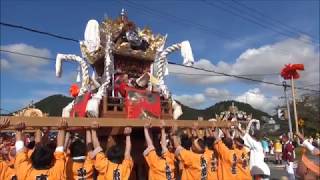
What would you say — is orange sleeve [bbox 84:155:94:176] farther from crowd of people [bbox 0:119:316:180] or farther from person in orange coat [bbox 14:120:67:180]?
person in orange coat [bbox 14:120:67:180]

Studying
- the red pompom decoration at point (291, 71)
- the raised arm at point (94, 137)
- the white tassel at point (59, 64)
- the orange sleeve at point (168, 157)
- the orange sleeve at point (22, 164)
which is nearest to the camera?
the orange sleeve at point (22, 164)

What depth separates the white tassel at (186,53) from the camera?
30.8 feet

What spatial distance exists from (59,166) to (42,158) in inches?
9.8

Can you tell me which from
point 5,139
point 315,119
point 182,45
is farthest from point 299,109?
point 5,139

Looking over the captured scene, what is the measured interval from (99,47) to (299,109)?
46880 mm

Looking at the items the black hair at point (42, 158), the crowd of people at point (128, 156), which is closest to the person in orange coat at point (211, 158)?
the crowd of people at point (128, 156)

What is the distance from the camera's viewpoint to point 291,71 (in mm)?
17047

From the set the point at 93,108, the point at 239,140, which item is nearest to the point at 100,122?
the point at 93,108

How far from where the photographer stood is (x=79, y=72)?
9523mm

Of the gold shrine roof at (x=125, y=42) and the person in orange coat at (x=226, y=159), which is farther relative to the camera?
the gold shrine roof at (x=125, y=42)

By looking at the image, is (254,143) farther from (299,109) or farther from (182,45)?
(299,109)

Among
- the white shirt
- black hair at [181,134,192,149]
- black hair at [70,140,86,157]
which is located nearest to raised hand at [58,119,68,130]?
black hair at [70,140,86,157]

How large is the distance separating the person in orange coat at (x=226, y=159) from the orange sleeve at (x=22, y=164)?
325 cm

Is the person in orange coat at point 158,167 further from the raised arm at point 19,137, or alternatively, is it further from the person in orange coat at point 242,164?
the raised arm at point 19,137
